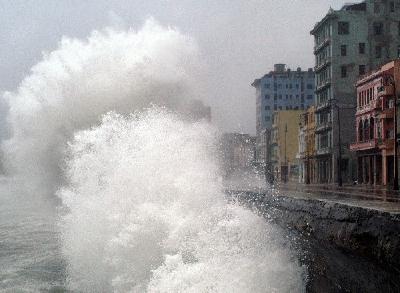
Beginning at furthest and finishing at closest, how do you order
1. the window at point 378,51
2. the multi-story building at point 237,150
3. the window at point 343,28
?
the multi-story building at point 237,150 < the window at point 343,28 < the window at point 378,51

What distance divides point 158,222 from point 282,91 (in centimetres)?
11989

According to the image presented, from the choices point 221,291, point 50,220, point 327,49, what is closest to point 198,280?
point 221,291

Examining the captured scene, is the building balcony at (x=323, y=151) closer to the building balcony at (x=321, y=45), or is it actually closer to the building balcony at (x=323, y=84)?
the building balcony at (x=323, y=84)

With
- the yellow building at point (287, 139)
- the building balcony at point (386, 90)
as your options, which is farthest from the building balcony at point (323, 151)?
the yellow building at point (287, 139)

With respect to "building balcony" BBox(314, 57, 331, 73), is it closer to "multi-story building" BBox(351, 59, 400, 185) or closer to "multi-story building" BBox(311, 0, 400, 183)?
"multi-story building" BBox(311, 0, 400, 183)

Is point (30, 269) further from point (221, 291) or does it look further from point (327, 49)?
point (327, 49)

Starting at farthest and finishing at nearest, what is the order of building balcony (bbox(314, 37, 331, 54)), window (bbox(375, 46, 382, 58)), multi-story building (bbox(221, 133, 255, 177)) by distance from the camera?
multi-story building (bbox(221, 133, 255, 177))
building balcony (bbox(314, 37, 331, 54))
window (bbox(375, 46, 382, 58))

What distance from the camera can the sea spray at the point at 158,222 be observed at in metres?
19.0

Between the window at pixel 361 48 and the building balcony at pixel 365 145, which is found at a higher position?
the window at pixel 361 48

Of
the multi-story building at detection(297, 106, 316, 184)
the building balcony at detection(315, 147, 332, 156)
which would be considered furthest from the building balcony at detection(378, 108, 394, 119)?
the multi-story building at detection(297, 106, 316, 184)

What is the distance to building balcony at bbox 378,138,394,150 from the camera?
48.4m

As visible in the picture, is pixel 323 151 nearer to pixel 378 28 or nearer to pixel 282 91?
pixel 378 28

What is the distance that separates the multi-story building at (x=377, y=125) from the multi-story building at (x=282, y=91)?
263ft

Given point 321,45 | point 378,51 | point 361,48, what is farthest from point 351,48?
point 321,45
